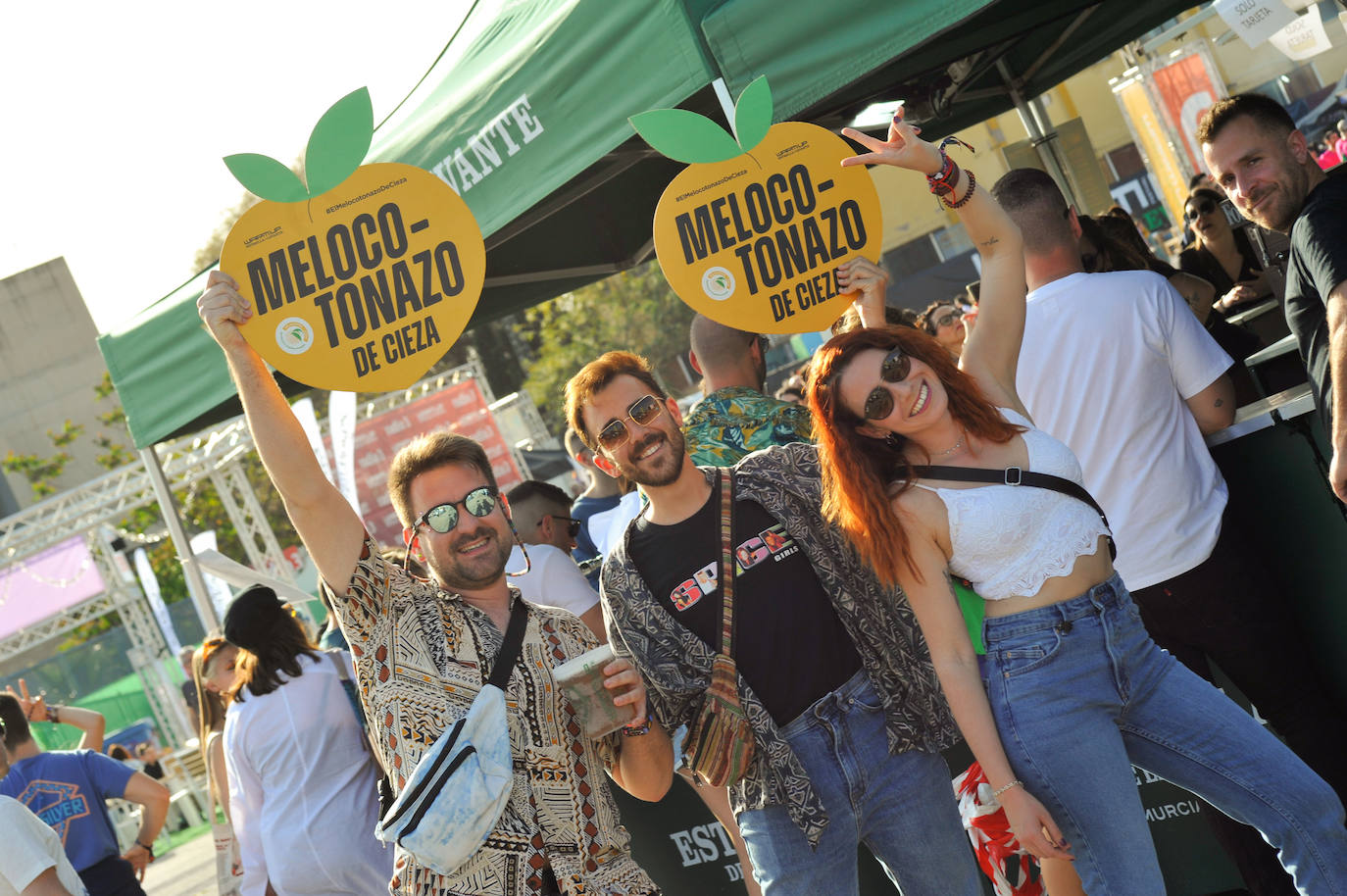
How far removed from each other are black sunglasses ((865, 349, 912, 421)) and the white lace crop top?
209 millimetres

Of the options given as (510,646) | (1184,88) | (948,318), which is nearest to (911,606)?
(510,646)

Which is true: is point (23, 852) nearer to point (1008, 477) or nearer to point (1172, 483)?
point (1008, 477)

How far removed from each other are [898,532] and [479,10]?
3.85 meters

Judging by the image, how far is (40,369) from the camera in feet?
115

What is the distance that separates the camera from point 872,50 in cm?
314

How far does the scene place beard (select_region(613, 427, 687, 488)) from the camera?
8.93 feet

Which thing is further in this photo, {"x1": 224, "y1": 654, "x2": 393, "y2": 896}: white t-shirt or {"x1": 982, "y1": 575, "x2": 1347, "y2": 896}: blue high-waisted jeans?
{"x1": 224, "y1": 654, "x2": 393, "y2": 896}: white t-shirt

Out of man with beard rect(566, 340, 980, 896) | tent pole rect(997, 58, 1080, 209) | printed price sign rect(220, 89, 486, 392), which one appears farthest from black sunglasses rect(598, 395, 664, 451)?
tent pole rect(997, 58, 1080, 209)

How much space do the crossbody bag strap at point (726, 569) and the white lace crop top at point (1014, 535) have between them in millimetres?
503

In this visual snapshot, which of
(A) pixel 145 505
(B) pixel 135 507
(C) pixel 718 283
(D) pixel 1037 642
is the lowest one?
(D) pixel 1037 642

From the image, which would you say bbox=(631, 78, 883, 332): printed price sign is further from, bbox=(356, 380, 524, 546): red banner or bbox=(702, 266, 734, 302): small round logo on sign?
bbox=(356, 380, 524, 546): red banner

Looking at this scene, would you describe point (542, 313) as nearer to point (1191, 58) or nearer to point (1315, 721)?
point (1191, 58)

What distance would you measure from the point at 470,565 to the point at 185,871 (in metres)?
11.4

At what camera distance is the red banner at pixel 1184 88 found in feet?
39.7
